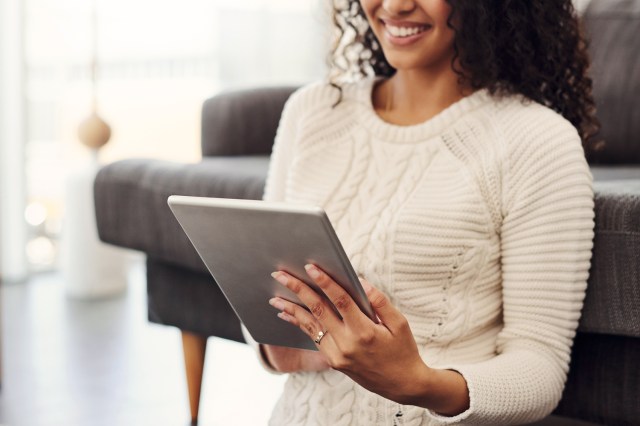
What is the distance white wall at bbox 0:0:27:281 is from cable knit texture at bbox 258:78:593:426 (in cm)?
199

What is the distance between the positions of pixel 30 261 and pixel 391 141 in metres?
2.21

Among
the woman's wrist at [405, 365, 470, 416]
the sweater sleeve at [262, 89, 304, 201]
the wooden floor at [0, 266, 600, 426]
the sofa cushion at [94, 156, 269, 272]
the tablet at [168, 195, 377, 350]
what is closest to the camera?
the tablet at [168, 195, 377, 350]

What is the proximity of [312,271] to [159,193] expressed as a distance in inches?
32.9

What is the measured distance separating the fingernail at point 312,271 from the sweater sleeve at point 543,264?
24 cm

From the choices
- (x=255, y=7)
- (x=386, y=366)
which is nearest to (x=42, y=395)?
(x=386, y=366)

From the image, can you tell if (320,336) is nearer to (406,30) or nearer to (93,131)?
(406,30)

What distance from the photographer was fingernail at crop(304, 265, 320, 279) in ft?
2.40

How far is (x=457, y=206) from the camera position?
0.95 m

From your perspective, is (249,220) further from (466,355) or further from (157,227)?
(157,227)

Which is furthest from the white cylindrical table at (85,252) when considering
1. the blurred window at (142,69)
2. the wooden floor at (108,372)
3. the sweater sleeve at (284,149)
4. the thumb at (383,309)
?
the thumb at (383,309)

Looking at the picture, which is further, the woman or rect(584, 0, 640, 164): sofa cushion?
rect(584, 0, 640, 164): sofa cushion

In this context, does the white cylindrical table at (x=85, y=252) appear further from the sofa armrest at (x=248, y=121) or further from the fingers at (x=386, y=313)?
the fingers at (x=386, y=313)

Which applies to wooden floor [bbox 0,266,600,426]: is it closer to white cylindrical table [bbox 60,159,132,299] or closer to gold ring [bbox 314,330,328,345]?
white cylindrical table [bbox 60,159,132,299]

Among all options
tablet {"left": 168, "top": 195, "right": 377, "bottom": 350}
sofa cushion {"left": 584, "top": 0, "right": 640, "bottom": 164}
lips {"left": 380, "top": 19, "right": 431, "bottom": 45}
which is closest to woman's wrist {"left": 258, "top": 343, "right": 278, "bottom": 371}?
tablet {"left": 168, "top": 195, "right": 377, "bottom": 350}
